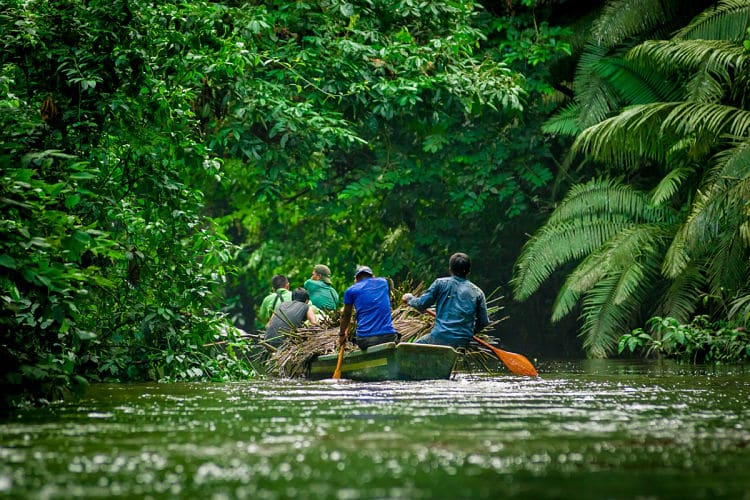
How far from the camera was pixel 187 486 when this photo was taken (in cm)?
494

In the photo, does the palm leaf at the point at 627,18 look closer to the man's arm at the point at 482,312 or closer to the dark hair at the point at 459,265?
the dark hair at the point at 459,265

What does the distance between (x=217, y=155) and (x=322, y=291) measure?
5987 millimetres

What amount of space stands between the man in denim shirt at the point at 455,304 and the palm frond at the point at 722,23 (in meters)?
8.11

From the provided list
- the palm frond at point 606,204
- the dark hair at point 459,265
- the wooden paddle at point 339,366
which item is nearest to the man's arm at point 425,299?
the dark hair at point 459,265

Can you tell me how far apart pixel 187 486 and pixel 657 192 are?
16.3 m

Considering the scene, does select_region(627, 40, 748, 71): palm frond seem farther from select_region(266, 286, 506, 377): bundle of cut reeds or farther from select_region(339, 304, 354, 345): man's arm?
select_region(339, 304, 354, 345): man's arm

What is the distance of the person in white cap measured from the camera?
17125 mm

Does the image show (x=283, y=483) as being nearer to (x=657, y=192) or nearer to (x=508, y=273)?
(x=657, y=192)

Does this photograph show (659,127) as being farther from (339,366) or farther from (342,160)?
(342,160)

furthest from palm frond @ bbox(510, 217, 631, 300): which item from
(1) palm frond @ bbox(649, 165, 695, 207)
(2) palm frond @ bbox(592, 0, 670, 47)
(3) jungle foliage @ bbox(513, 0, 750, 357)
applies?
(2) palm frond @ bbox(592, 0, 670, 47)

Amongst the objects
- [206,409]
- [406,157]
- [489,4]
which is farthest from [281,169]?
[206,409]

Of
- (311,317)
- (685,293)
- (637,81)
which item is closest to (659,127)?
(685,293)

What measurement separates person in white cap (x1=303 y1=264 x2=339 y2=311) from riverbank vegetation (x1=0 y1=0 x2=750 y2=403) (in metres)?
1.30

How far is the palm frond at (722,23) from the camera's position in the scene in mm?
19922
